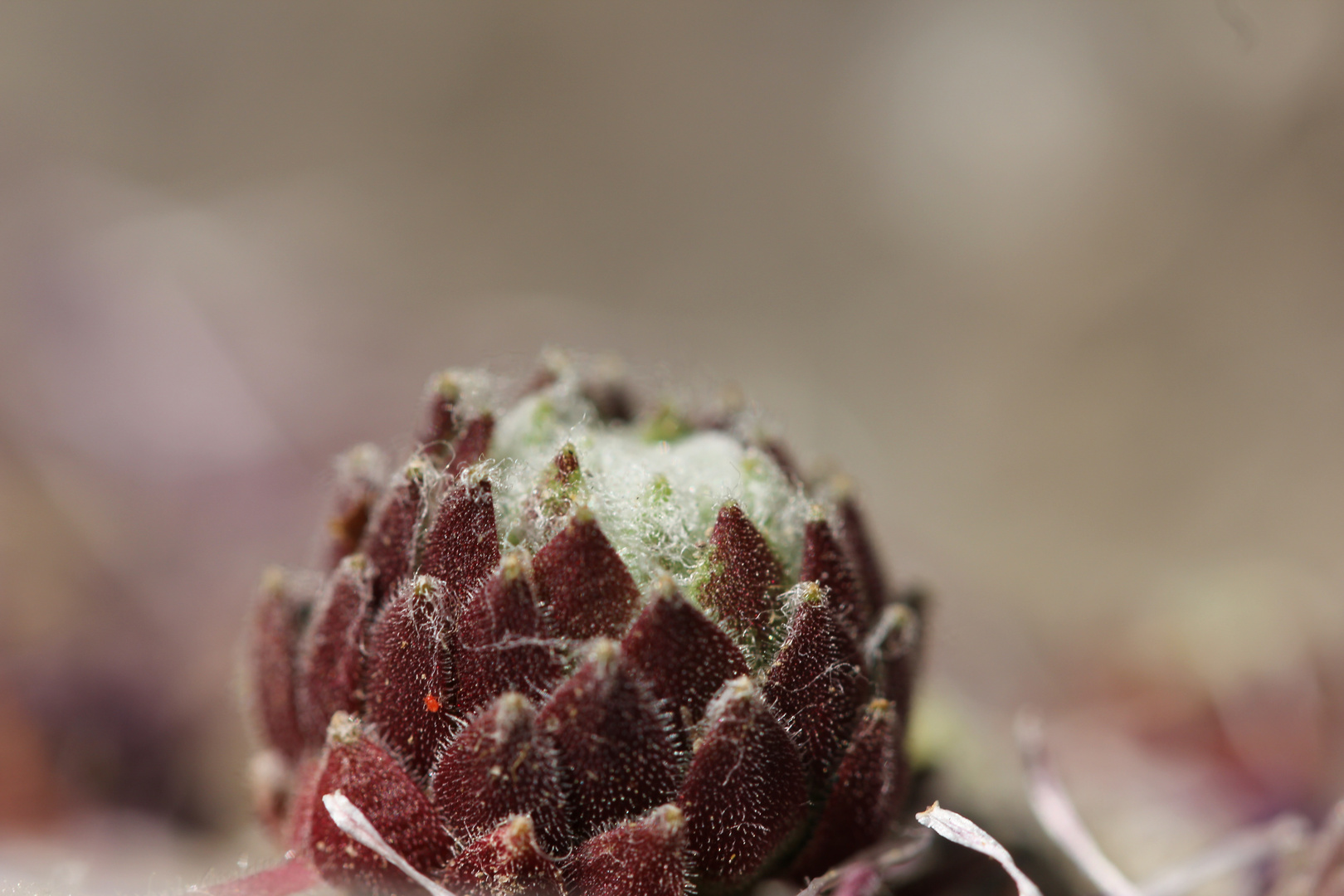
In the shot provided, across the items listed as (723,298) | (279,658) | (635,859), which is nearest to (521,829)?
(635,859)

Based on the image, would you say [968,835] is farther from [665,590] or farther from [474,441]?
[474,441]

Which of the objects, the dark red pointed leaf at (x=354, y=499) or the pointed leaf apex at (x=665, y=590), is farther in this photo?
the dark red pointed leaf at (x=354, y=499)

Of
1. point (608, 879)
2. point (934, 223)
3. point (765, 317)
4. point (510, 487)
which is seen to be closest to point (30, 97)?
point (765, 317)

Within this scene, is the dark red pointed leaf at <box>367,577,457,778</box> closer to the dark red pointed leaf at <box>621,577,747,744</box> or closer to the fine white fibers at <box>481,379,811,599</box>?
the fine white fibers at <box>481,379,811,599</box>

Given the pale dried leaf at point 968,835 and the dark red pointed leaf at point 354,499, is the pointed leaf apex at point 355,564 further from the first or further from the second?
the pale dried leaf at point 968,835

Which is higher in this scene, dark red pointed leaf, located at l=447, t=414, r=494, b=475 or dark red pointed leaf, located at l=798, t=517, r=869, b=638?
dark red pointed leaf, located at l=447, t=414, r=494, b=475

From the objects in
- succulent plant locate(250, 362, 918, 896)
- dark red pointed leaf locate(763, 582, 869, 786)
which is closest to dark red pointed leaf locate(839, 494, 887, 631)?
succulent plant locate(250, 362, 918, 896)

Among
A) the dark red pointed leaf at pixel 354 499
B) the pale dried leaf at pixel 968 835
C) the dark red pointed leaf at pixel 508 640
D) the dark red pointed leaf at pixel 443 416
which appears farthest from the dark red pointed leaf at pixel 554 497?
the pale dried leaf at pixel 968 835

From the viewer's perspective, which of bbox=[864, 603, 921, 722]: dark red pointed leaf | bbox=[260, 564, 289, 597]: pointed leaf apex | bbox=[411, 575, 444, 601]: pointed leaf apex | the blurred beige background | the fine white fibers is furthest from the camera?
the blurred beige background
